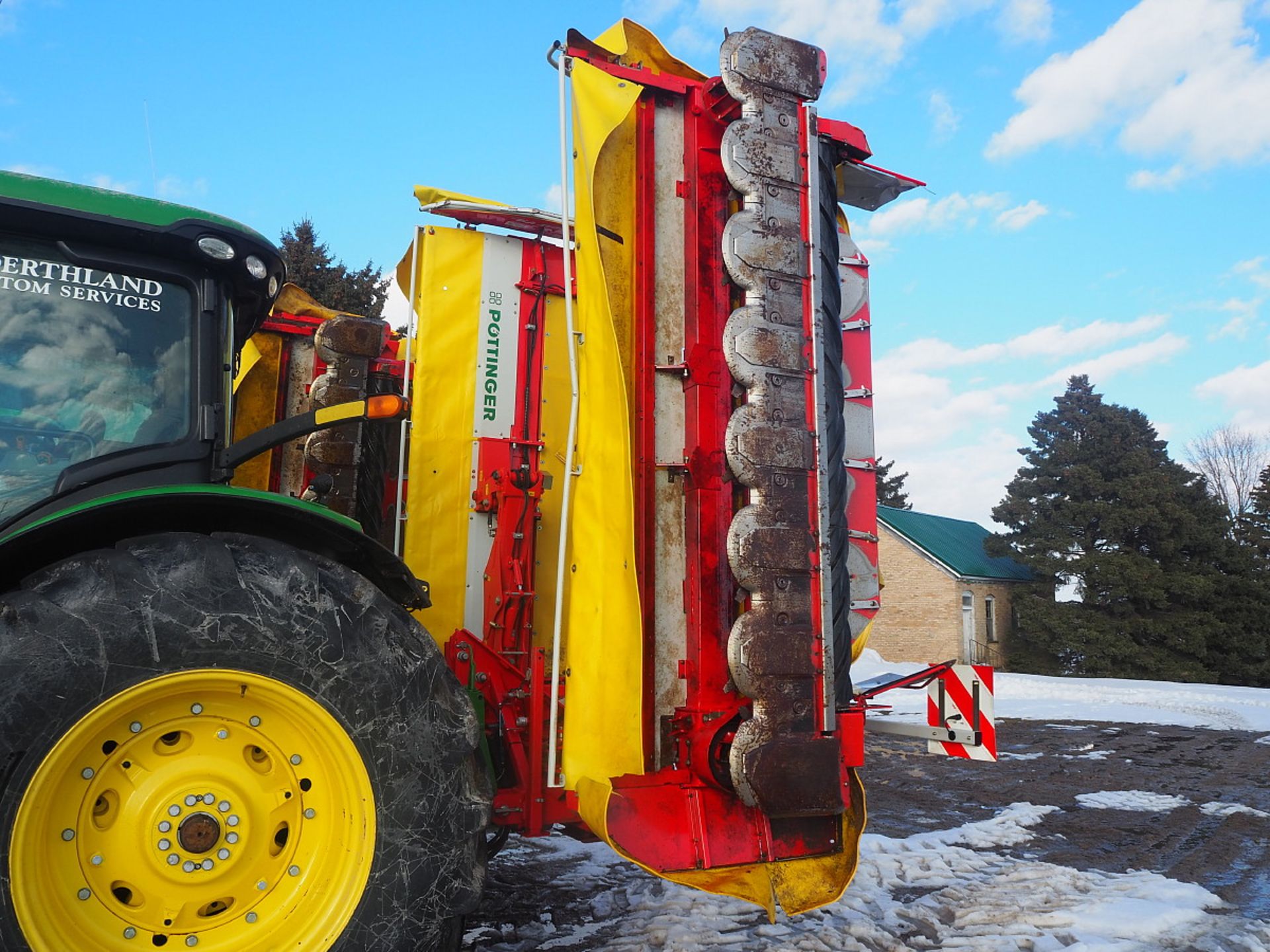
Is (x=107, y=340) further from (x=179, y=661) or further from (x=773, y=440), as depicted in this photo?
(x=773, y=440)

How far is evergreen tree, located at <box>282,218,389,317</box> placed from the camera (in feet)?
62.1

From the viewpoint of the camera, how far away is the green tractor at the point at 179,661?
2.06 meters

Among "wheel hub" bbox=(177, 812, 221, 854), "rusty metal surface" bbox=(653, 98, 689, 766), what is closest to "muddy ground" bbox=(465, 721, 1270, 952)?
"rusty metal surface" bbox=(653, 98, 689, 766)

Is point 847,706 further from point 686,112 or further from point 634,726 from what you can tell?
point 686,112

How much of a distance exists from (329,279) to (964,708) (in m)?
18.6

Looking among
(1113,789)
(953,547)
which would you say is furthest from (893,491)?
(1113,789)

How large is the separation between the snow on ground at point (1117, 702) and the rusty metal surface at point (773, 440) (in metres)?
8.66

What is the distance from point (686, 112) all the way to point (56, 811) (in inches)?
115

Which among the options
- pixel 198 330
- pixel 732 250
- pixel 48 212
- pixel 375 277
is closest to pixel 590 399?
pixel 732 250

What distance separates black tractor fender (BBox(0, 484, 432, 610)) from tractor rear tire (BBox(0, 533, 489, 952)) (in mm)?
119

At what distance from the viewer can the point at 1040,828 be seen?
20.0 ft

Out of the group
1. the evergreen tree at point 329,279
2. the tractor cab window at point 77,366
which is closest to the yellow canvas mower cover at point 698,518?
the tractor cab window at point 77,366

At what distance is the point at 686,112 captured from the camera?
3.26 m

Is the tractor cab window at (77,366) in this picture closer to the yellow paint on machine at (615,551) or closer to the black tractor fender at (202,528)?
the black tractor fender at (202,528)
